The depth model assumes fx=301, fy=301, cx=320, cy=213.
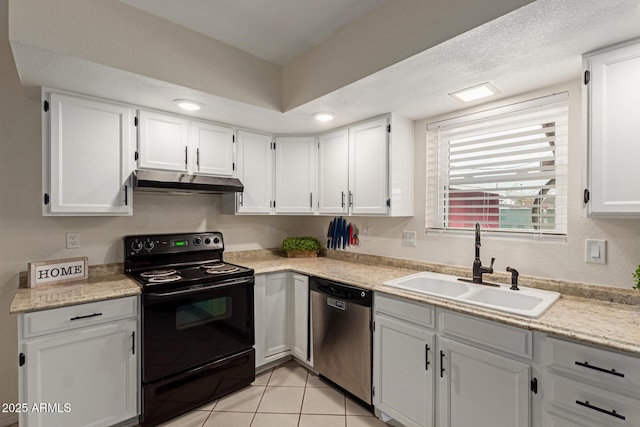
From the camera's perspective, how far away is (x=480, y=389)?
154cm

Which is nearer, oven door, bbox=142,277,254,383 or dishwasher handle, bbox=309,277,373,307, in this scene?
oven door, bbox=142,277,254,383

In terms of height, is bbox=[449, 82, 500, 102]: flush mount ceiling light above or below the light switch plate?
above

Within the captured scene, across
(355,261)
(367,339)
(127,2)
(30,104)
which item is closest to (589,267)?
(367,339)

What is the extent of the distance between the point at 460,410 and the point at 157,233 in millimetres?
2527

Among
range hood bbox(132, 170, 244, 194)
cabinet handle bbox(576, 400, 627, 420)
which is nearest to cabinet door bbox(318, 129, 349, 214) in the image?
range hood bbox(132, 170, 244, 194)

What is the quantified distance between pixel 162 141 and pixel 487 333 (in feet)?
8.25

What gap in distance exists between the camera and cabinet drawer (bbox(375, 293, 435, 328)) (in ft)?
5.77

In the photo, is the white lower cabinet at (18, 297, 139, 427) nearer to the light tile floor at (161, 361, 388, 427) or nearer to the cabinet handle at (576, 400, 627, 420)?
the light tile floor at (161, 361, 388, 427)

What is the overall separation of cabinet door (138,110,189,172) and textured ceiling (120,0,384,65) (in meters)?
0.75

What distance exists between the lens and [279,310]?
2727mm

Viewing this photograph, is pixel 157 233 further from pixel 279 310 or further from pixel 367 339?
pixel 367 339

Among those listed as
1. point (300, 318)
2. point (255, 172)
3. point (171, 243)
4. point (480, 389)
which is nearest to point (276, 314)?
point (300, 318)

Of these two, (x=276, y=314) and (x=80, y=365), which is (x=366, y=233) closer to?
(x=276, y=314)

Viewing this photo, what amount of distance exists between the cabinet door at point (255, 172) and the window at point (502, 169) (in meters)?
1.51
